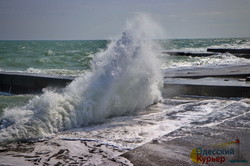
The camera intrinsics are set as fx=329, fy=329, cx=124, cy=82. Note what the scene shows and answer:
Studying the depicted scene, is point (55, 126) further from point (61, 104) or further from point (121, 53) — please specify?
point (121, 53)

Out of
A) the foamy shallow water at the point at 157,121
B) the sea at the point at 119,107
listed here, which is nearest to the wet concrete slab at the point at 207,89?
the sea at the point at 119,107

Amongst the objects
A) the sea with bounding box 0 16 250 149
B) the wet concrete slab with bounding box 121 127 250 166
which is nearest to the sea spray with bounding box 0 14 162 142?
the sea with bounding box 0 16 250 149

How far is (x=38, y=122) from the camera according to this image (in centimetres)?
486

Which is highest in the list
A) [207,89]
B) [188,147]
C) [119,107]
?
[207,89]

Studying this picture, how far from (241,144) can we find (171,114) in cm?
191

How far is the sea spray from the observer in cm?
488

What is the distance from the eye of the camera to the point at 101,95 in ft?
20.0

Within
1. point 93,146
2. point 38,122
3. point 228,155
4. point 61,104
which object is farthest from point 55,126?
point 228,155

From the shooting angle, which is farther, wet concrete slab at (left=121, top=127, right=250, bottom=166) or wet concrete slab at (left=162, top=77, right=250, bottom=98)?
wet concrete slab at (left=162, top=77, right=250, bottom=98)

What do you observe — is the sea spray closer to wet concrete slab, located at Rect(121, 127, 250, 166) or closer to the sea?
the sea

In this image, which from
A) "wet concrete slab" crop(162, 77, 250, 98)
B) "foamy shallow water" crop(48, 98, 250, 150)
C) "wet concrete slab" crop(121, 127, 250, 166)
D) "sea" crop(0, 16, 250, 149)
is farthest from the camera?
"wet concrete slab" crop(162, 77, 250, 98)

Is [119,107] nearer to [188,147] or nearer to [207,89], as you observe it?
[207,89]

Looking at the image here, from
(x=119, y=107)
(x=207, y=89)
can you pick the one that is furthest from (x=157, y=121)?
(x=207, y=89)

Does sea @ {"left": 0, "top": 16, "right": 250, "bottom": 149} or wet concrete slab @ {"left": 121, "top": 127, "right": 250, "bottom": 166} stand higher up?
sea @ {"left": 0, "top": 16, "right": 250, "bottom": 149}
